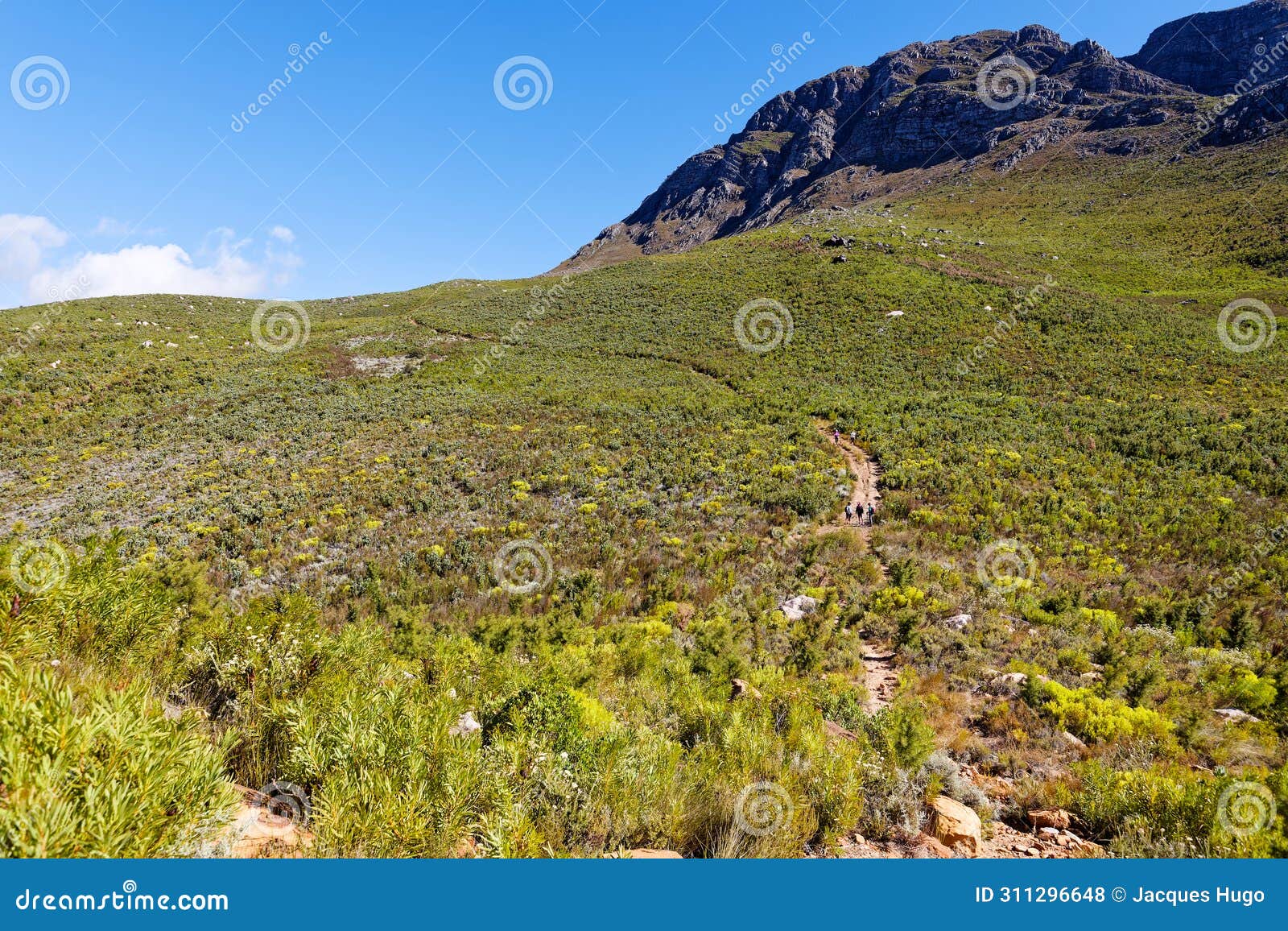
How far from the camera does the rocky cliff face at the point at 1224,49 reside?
11431 centimetres

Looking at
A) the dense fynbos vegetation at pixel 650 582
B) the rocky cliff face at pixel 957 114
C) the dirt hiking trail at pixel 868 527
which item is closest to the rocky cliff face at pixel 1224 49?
the rocky cliff face at pixel 957 114

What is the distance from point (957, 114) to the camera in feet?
401

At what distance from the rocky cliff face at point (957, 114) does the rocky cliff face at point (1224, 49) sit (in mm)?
326

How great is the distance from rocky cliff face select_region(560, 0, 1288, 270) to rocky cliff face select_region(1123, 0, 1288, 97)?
33 centimetres

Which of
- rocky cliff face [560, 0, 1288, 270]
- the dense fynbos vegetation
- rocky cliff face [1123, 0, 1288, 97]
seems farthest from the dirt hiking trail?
rocky cliff face [1123, 0, 1288, 97]

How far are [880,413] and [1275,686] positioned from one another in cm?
2058

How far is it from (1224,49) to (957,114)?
6856 centimetres

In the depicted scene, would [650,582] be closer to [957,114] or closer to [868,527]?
[868,527]

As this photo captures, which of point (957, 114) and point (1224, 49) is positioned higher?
point (1224, 49)

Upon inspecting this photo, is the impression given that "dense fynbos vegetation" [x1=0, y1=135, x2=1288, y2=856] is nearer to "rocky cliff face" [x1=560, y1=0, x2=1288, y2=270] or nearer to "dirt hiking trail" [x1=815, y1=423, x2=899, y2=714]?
"dirt hiking trail" [x1=815, y1=423, x2=899, y2=714]

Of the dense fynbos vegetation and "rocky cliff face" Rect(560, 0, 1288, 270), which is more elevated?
"rocky cliff face" Rect(560, 0, 1288, 270)

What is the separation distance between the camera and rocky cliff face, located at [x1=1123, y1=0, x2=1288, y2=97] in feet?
375

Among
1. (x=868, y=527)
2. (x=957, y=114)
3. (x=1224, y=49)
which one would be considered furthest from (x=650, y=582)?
(x=1224, y=49)

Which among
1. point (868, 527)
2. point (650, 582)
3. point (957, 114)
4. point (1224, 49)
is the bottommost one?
point (650, 582)
